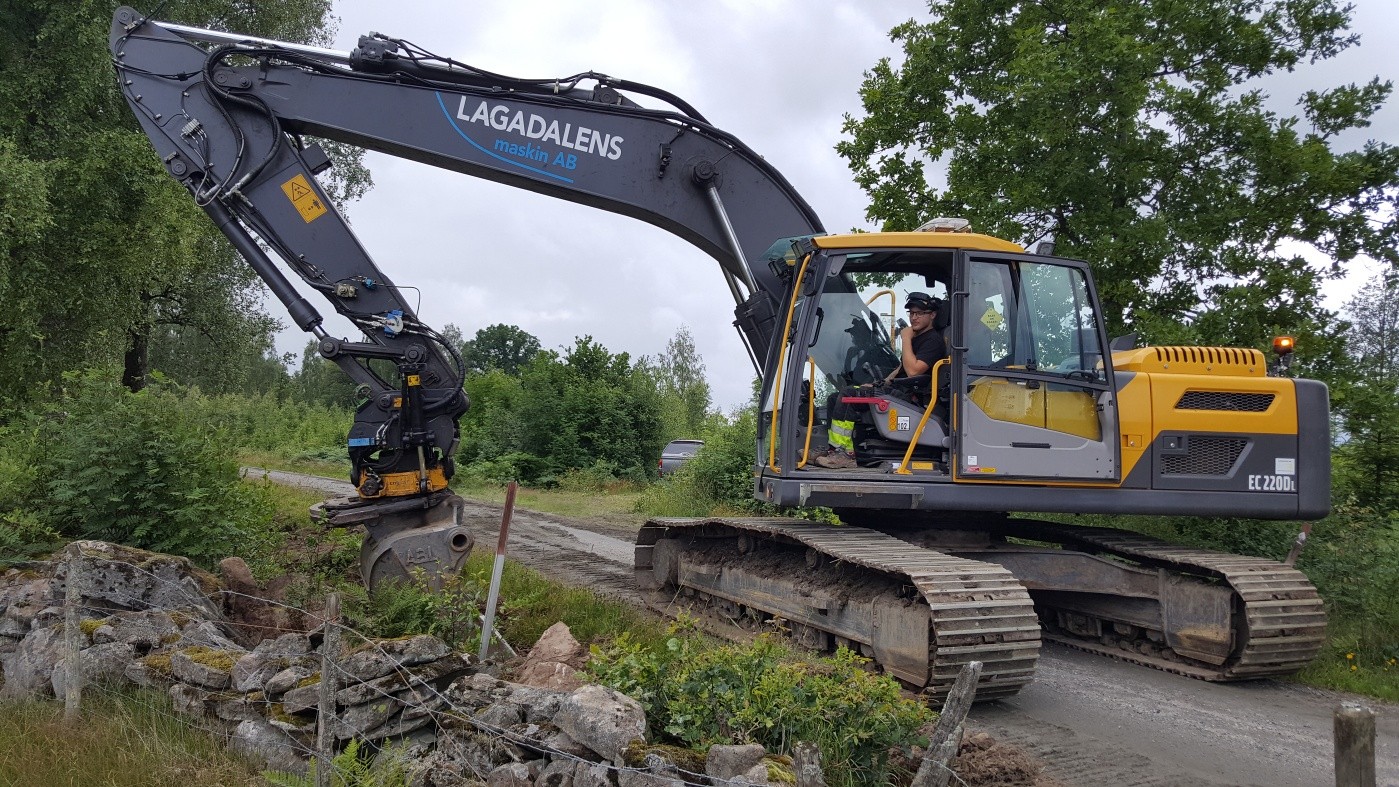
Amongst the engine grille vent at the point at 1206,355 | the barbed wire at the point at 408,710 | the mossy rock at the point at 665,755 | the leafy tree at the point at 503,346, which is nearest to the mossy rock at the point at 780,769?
the barbed wire at the point at 408,710

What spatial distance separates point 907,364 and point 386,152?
170 inches

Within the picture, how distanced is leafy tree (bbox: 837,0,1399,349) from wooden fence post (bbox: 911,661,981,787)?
763 centimetres

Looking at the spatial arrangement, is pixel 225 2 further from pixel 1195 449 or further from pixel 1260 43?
pixel 1195 449

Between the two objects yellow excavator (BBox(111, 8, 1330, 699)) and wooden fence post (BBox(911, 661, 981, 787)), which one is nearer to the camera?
wooden fence post (BBox(911, 661, 981, 787))

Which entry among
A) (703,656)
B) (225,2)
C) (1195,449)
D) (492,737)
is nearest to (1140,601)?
(1195,449)

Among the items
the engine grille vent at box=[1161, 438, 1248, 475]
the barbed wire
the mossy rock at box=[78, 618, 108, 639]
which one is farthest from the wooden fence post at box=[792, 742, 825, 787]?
the engine grille vent at box=[1161, 438, 1248, 475]

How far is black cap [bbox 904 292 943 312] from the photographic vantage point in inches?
298

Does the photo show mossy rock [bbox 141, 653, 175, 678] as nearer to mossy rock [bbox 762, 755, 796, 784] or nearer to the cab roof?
mossy rock [bbox 762, 755, 796, 784]

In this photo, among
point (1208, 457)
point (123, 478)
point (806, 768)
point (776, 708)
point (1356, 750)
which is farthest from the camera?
point (123, 478)

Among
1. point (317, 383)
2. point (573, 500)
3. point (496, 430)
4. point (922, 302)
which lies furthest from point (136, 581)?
point (317, 383)

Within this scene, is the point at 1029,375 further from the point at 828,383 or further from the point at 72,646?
the point at 72,646

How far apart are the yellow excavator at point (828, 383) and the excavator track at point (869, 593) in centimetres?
3

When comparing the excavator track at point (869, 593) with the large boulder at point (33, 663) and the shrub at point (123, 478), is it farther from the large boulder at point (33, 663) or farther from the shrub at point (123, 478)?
the large boulder at point (33, 663)

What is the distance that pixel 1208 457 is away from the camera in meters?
7.53
